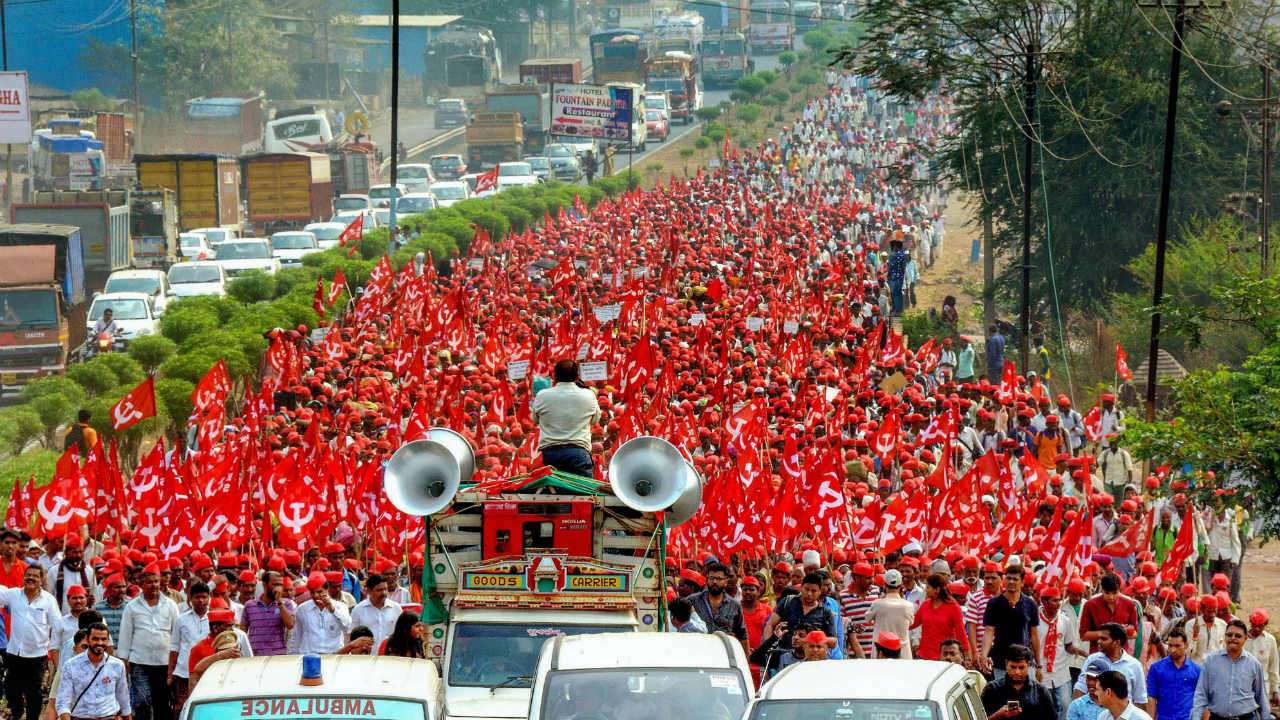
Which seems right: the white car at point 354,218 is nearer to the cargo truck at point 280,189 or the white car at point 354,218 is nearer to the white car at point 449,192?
the cargo truck at point 280,189

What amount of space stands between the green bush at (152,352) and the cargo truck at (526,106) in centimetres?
4515

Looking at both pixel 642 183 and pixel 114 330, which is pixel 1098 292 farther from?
pixel 642 183

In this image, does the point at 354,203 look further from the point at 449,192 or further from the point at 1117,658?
the point at 1117,658

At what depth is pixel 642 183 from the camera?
68188mm

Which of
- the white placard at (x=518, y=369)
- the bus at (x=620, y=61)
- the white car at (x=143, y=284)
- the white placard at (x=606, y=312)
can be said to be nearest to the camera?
the white placard at (x=518, y=369)

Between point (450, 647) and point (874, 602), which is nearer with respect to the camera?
point (450, 647)

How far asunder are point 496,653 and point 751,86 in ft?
282

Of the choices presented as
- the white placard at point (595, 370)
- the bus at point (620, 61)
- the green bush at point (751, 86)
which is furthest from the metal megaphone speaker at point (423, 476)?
the green bush at point (751, 86)

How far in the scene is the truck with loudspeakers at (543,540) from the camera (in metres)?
11.5

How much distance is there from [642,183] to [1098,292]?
92.3 feet

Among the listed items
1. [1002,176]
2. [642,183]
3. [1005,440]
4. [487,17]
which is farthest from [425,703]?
[487,17]

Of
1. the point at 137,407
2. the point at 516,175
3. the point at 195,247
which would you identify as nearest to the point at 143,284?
the point at 195,247

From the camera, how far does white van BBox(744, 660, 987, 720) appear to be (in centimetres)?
888

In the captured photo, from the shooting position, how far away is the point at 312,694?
867 cm
